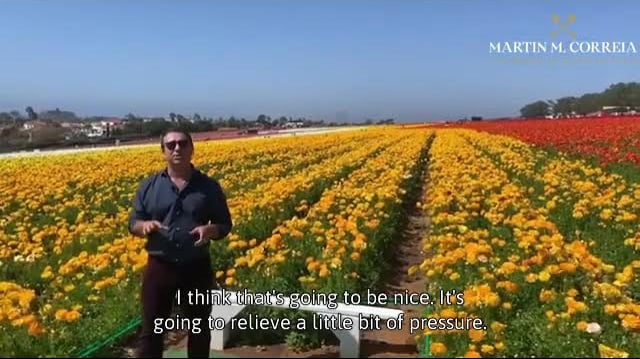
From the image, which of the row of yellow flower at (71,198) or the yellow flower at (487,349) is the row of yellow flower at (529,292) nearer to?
the yellow flower at (487,349)

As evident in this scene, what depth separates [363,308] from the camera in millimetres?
Answer: 5184

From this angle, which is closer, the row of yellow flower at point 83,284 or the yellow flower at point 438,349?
the yellow flower at point 438,349

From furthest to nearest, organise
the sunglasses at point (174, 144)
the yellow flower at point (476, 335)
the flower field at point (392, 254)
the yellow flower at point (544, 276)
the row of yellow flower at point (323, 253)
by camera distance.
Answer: the row of yellow flower at point (323, 253) → the yellow flower at point (544, 276) → the flower field at point (392, 254) → the yellow flower at point (476, 335) → the sunglasses at point (174, 144)

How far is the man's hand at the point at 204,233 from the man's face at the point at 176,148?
0.43m

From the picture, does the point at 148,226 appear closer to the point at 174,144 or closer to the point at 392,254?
the point at 174,144

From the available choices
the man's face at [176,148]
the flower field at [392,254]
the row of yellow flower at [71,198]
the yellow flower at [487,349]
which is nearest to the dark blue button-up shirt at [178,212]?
the man's face at [176,148]

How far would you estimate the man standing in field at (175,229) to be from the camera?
4.22m

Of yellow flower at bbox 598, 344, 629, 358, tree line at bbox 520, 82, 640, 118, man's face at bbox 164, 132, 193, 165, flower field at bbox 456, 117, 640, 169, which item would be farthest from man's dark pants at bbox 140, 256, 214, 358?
tree line at bbox 520, 82, 640, 118

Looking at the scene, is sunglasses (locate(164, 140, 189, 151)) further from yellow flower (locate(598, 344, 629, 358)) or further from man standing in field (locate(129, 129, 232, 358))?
yellow flower (locate(598, 344, 629, 358))

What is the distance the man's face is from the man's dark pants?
65cm

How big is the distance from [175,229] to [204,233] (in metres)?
0.19

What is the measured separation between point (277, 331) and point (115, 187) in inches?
398

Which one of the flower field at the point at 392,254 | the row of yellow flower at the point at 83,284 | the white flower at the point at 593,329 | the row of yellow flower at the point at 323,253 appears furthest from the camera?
the row of yellow flower at the point at 323,253

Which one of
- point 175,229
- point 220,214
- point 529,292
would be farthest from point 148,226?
point 529,292
